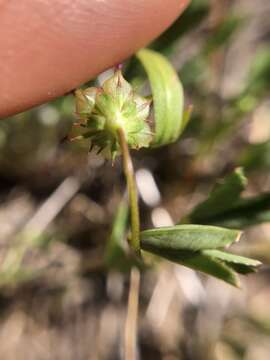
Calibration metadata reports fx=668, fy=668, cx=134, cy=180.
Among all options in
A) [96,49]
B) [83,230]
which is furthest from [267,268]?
[96,49]

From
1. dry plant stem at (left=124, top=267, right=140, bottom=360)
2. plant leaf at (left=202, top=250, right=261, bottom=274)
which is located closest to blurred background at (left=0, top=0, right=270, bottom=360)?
dry plant stem at (left=124, top=267, right=140, bottom=360)

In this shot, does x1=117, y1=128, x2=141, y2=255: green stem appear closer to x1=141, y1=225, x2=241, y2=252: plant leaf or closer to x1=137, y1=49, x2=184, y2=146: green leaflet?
x1=141, y1=225, x2=241, y2=252: plant leaf

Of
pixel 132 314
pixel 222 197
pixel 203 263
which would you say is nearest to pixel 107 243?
pixel 132 314

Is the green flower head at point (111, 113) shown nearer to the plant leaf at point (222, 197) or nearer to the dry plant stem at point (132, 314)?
the plant leaf at point (222, 197)

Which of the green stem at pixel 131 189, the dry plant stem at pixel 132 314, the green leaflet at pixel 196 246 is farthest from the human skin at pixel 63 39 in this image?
the dry plant stem at pixel 132 314

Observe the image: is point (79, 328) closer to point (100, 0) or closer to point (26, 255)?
point (26, 255)

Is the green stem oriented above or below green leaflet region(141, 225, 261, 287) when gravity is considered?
above

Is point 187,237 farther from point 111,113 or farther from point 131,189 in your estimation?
point 111,113
